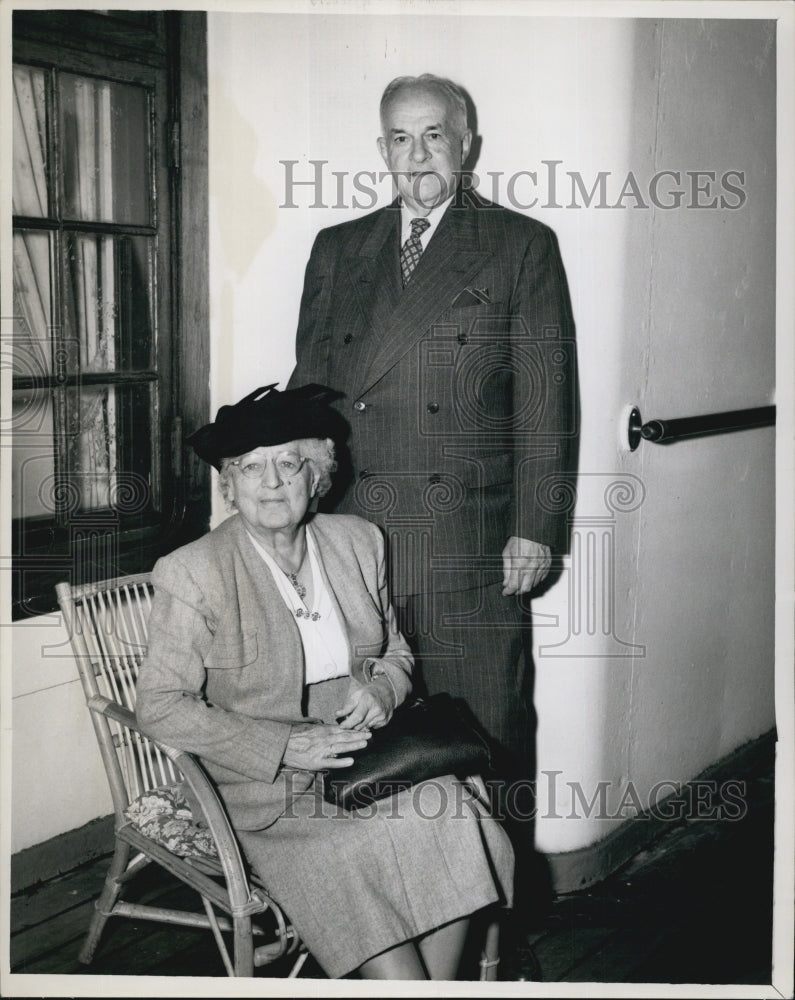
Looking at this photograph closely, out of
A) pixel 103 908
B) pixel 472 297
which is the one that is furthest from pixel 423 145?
pixel 103 908

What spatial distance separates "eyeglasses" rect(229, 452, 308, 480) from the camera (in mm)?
2238

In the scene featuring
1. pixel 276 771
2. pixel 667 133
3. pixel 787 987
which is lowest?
pixel 787 987

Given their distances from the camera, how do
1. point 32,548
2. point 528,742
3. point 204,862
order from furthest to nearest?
point 528,742 → point 32,548 → point 204,862

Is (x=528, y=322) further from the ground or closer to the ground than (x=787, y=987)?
further from the ground

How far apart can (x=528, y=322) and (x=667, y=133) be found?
0.60m

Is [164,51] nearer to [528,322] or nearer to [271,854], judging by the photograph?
[528,322]

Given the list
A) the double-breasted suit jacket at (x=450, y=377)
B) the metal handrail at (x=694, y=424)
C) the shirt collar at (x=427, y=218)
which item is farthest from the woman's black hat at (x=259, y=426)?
the metal handrail at (x=694, y=424)

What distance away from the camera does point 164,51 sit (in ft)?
8.76

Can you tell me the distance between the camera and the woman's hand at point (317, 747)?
2.15 meters

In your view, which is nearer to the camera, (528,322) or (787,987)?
(787,987)

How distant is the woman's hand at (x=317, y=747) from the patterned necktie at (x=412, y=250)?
1.07 m

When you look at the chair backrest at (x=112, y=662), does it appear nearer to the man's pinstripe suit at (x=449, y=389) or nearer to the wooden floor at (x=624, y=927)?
the wooden floor at (x=624, y=927)

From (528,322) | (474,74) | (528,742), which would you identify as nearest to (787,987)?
(528,742)

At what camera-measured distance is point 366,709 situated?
7.36 feet
